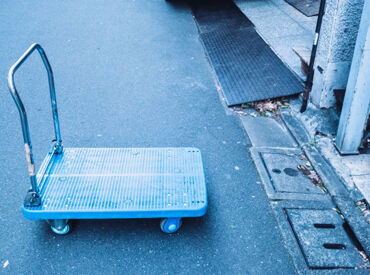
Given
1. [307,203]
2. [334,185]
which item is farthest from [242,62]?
[307,203]

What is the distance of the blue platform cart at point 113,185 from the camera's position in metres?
2.87

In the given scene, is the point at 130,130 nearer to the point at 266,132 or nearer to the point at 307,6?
the point at 266,132

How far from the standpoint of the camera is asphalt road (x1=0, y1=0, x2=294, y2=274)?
9.66ft

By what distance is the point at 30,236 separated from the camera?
3100 mm

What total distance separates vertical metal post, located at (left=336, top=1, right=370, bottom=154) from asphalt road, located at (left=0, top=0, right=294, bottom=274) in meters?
1.00

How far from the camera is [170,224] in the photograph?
3.06 m

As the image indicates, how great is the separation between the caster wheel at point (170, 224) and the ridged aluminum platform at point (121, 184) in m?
0.13

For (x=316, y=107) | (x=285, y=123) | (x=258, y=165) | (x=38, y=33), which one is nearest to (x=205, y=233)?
(x=258, y=165)

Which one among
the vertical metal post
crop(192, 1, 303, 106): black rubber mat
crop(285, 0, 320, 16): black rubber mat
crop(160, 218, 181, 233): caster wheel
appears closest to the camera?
crop(160, 218, 181, 233): caster wheel

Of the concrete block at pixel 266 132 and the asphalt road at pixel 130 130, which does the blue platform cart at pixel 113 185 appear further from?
the concrete block at pixel 266 132

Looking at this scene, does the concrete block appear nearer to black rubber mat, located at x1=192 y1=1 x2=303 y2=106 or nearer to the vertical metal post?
black rubber mat, located at x1=192 y1=1 x2=303 y2=106

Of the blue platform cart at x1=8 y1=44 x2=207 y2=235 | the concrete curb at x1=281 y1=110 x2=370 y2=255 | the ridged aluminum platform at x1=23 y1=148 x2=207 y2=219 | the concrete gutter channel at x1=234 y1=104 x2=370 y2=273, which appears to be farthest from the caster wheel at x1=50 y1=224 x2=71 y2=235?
the concrete curb at x1=281 y1=110 x2=370 y2=255

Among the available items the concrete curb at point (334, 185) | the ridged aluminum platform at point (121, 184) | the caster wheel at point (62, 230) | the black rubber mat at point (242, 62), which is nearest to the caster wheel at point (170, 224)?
the ridged aluminum platform at point (121, 184)

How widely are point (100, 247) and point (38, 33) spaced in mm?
5641
